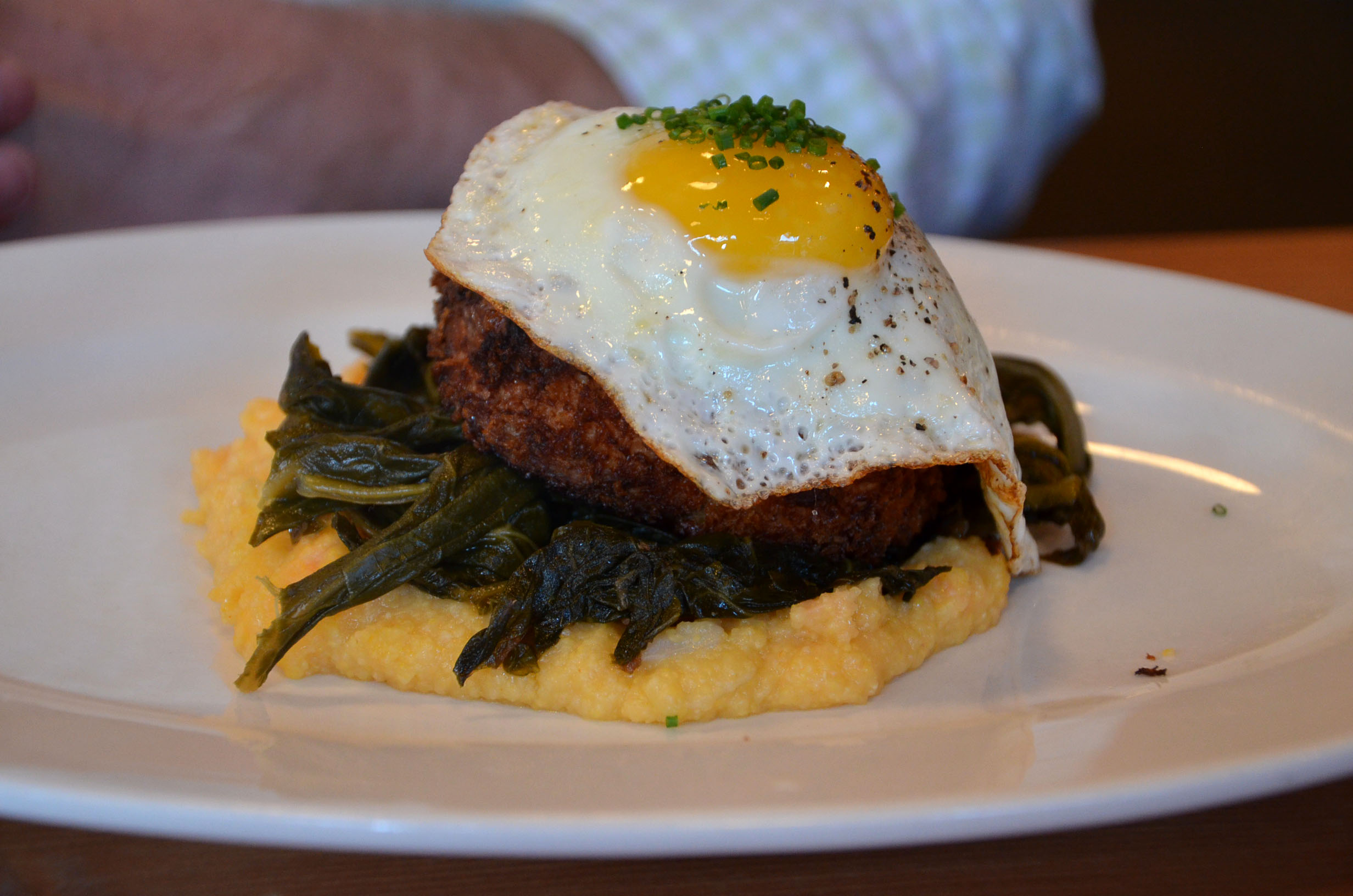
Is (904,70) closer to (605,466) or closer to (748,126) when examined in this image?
(748,126)

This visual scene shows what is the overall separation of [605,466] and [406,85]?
11.6ft

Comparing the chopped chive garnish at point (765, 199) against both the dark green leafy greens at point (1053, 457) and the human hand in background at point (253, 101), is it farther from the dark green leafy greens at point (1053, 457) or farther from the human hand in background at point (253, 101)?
the human hand in background at point (253, 101)

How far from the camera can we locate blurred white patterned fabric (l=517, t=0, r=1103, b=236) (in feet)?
18.4

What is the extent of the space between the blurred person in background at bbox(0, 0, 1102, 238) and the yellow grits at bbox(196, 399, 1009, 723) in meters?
3.13

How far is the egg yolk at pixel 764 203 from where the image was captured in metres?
2.70

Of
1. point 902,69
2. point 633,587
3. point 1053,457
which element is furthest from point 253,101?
point 1053,457

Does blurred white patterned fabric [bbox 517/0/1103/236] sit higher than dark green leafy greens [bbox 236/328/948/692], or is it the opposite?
blurred white patterned fabric [bbox 517/0/1103/236]

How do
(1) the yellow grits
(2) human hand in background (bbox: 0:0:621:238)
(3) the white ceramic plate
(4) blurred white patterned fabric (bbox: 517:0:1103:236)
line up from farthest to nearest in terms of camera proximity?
(4) blurred white patterned fabric (bbox: 517:0:1103:236), (2) human hand in background (bbox: 0:0:621:238), (1) the yellow grits, (3) the white ceramic plate

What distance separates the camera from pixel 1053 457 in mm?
3596

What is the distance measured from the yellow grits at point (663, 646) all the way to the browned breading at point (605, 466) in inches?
8.5

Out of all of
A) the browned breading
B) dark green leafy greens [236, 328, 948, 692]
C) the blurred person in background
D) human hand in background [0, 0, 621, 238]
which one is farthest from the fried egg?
human hand in background [0, 0, 621, 238]

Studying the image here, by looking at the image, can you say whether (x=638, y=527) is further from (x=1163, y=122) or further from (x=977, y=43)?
(x=1163, y=122)

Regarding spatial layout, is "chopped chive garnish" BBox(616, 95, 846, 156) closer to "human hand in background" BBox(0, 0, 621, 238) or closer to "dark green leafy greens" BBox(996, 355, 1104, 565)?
"dark green leafy greens" BBox(996, 355, 1104, 565)

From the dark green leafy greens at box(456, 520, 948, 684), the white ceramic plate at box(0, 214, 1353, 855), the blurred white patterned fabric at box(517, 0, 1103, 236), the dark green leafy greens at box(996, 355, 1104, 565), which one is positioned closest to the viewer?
the white ceramic plate at box(0, 214, 1353, 855)
